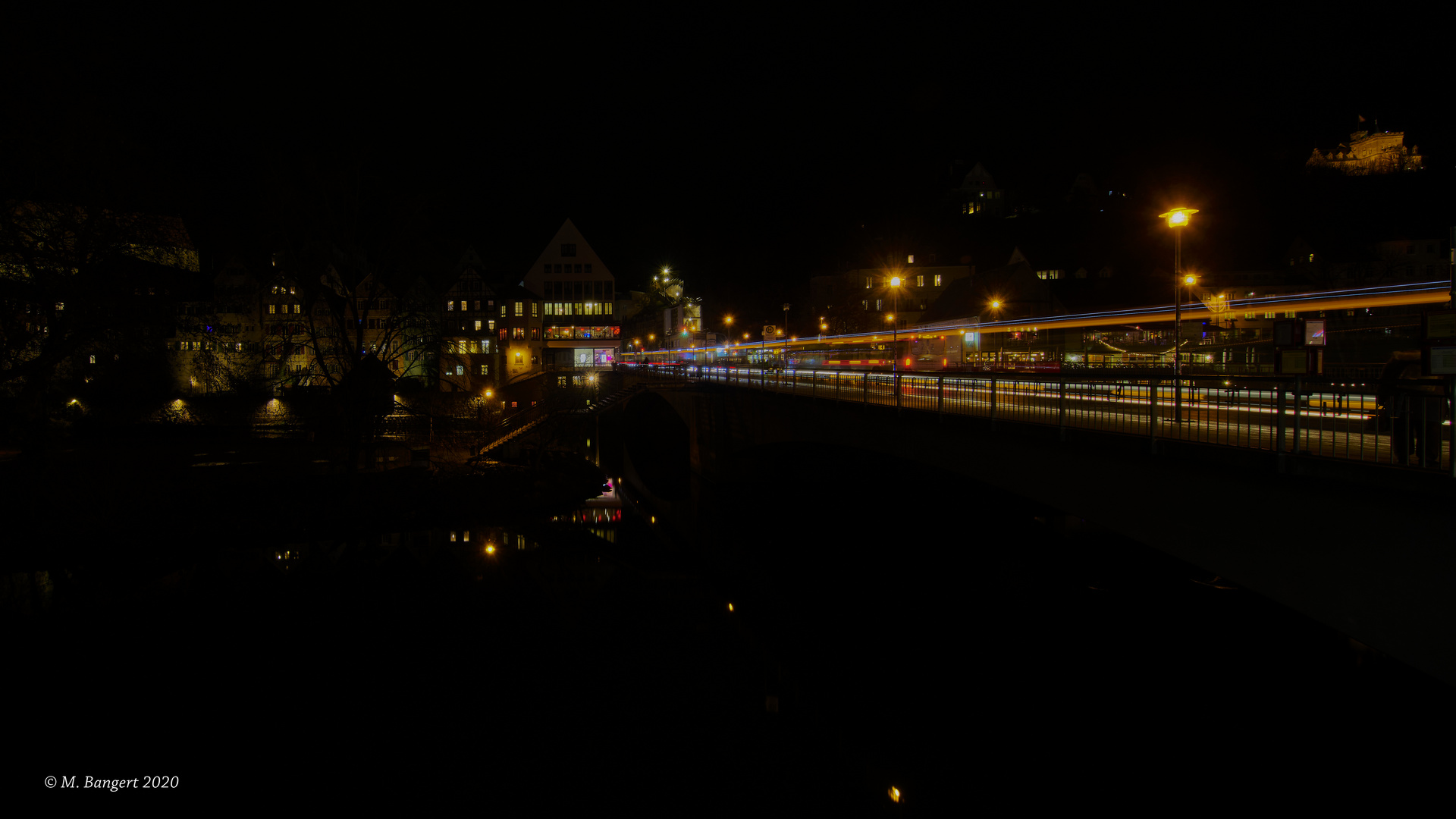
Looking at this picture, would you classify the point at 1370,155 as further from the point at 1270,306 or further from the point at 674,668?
the point at 674,668

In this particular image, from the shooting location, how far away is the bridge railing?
6.34m

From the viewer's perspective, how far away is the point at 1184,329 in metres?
29.1

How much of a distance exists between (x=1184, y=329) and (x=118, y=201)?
116 feet

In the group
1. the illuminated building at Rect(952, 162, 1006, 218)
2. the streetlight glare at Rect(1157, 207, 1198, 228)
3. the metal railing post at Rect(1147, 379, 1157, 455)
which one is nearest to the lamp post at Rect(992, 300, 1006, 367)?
the streetlight glare at Rect(1157, 207, 1198, 228)

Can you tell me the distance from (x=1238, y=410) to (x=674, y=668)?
9.78 metres

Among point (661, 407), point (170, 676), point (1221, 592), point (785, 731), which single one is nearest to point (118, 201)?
point (170, 676)

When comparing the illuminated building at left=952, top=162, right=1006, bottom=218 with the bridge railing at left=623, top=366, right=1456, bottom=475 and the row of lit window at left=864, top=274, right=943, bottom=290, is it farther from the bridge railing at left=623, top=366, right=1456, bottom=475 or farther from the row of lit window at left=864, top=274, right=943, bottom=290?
the bridge railing at left=623, top=366, right=1456, bottom=475

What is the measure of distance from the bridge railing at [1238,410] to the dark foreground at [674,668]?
14.8ft

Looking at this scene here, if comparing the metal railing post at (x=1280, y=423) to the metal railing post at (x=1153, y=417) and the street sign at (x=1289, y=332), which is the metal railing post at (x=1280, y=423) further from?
the street sign at (x=1289, y=332)

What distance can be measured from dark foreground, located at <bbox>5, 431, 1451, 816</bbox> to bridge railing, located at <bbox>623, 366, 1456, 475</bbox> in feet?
14.8

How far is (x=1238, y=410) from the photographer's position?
8.43m

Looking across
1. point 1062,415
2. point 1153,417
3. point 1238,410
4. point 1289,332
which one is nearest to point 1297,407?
point 1238,410

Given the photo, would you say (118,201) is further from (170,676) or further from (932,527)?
(932,527)

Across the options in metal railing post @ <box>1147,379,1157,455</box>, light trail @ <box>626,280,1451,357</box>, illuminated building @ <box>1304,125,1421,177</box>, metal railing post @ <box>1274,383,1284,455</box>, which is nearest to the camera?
metal railing post @ <box>1274,383,1284,455</box>
